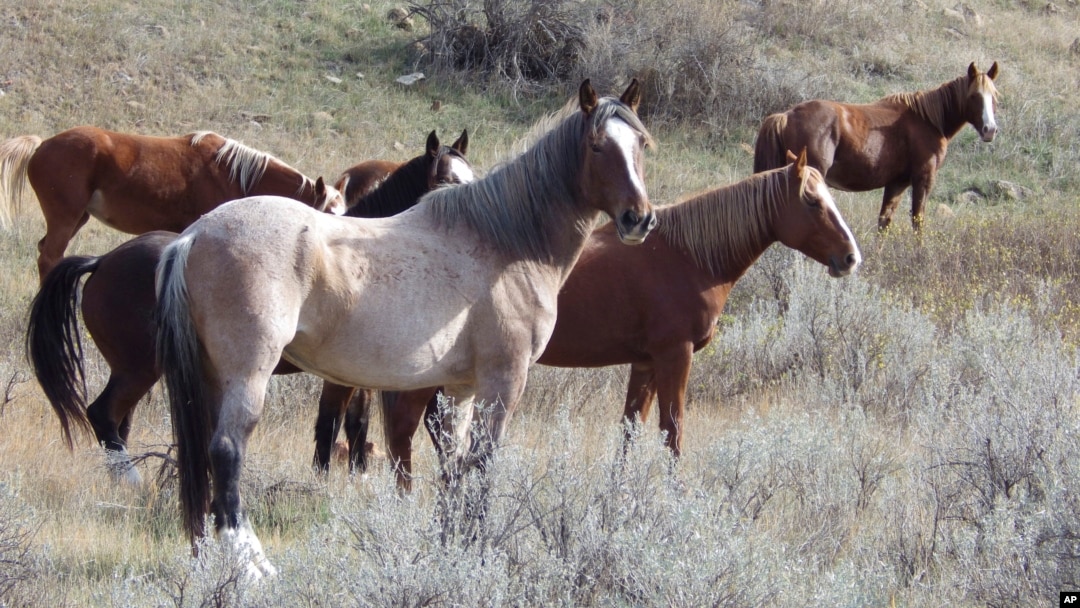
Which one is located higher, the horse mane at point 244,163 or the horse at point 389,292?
the horse at point 389,292

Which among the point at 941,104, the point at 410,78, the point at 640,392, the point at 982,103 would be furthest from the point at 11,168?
the point at 982,103

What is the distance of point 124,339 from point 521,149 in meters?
2.29

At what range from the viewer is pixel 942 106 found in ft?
39.9

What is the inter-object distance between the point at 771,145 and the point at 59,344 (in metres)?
7.69

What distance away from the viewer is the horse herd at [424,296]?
3898mm

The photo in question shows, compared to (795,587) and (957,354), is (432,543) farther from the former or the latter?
(957,354)

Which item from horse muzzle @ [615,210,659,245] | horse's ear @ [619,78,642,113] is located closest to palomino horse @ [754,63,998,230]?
horse's ear @ [619,78,642,113]

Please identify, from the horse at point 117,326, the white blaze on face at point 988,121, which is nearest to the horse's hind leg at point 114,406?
the horse at point 117,326

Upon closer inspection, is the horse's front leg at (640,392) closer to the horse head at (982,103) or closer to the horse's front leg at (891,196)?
the horse's front leg at (891,196)

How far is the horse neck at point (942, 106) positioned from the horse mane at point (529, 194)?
866 centimetres

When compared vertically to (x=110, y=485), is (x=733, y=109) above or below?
above

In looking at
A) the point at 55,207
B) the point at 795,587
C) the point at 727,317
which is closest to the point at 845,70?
the point at 727,317

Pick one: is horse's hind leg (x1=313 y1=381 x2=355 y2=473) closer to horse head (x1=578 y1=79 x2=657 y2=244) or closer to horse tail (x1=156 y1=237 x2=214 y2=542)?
horse tail (x1=156 y1=237 x2=214 y2=542)

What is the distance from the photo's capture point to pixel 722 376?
7863 millimetres
